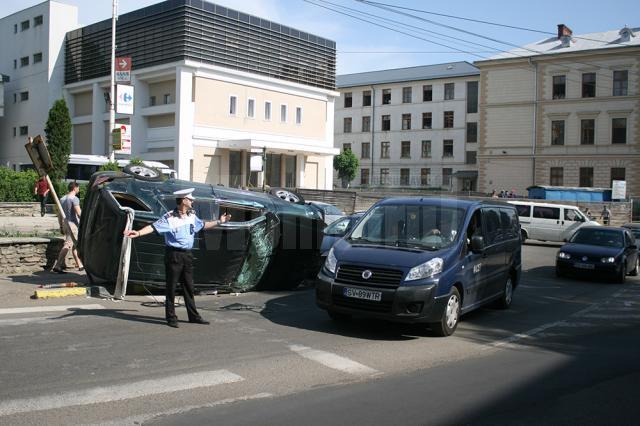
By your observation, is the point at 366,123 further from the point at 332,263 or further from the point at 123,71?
the point at 332,263

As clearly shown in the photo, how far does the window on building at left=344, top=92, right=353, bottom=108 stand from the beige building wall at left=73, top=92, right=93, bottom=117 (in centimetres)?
3736

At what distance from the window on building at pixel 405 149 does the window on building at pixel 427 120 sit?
2.92 m

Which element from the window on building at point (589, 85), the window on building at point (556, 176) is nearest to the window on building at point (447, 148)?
the window on building at point (556, 176)

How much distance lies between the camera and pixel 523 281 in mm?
16109

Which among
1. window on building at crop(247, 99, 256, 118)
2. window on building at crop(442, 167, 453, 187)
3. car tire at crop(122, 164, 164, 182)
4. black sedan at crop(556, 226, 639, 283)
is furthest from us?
window on building at crop(442, 167, 453, 187)

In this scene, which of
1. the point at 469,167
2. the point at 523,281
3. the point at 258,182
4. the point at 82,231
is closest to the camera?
the point at 82,231

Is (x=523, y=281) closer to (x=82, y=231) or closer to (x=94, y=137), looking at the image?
(x=82, y=231)

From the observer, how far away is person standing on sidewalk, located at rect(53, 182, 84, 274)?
39.8 feet

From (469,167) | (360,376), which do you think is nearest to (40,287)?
(360,376)

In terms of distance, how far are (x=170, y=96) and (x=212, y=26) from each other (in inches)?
231

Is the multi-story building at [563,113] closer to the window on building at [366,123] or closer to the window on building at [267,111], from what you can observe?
the window on building at [366,123]

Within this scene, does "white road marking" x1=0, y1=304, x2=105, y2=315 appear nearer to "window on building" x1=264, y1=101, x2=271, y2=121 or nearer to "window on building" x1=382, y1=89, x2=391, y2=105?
"window on building" x1=264, y1=101, x2=271, y2=121

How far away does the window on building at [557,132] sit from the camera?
58.2 metres

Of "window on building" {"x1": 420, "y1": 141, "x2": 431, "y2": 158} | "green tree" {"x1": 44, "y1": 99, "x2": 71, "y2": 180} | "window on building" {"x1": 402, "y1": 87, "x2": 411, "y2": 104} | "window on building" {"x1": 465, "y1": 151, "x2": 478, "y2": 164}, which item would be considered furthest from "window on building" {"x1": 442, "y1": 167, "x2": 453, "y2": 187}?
"green tree" {"x1": 44, "y1": 99, "x2": 71, "y2": 180}
